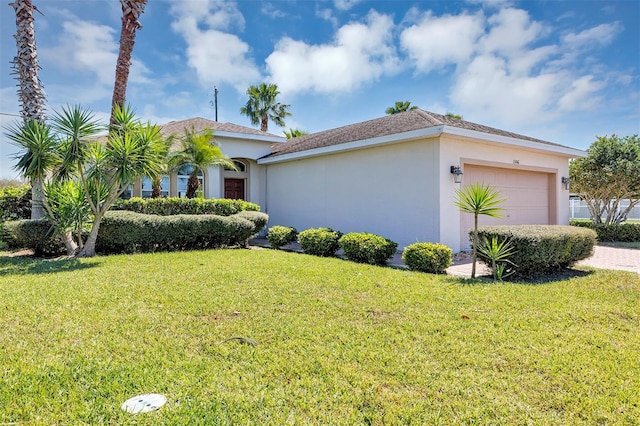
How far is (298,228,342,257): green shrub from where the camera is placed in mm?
10461

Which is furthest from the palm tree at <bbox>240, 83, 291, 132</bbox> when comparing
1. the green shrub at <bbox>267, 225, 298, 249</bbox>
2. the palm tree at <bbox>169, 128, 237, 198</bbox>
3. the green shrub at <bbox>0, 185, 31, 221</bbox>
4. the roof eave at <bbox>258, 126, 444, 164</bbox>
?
the green shrub at <bbox>267, 225, 298, 249</bbox>

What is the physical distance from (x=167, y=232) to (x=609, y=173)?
18262mm

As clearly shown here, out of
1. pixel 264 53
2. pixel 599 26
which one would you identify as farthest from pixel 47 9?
pixel 599 26

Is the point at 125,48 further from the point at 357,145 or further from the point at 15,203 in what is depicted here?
the point at 357,145

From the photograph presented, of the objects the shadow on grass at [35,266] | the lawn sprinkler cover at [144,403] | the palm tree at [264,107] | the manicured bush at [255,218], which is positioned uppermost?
the palm tree at [264,107]

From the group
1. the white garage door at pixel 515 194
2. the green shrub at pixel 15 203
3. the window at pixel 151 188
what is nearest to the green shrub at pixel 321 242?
the white garage door at pixel 515 194

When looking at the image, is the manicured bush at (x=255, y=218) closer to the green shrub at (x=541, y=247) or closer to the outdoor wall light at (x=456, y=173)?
the outdoor wall light at (x=456, y=173)

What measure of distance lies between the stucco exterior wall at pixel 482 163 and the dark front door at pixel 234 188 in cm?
1048

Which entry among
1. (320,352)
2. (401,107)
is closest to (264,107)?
(401,107)

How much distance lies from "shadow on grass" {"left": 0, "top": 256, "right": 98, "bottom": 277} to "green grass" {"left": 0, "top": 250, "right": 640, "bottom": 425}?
933 millimetres

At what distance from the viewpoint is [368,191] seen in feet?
41.6

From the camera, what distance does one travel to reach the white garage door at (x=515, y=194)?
38.7 feet

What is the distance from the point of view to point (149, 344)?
3.86 meters

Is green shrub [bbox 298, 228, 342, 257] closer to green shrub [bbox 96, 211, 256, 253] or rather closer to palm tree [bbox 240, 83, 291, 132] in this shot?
green shrub [bbox 96, 211, 256, 253]
